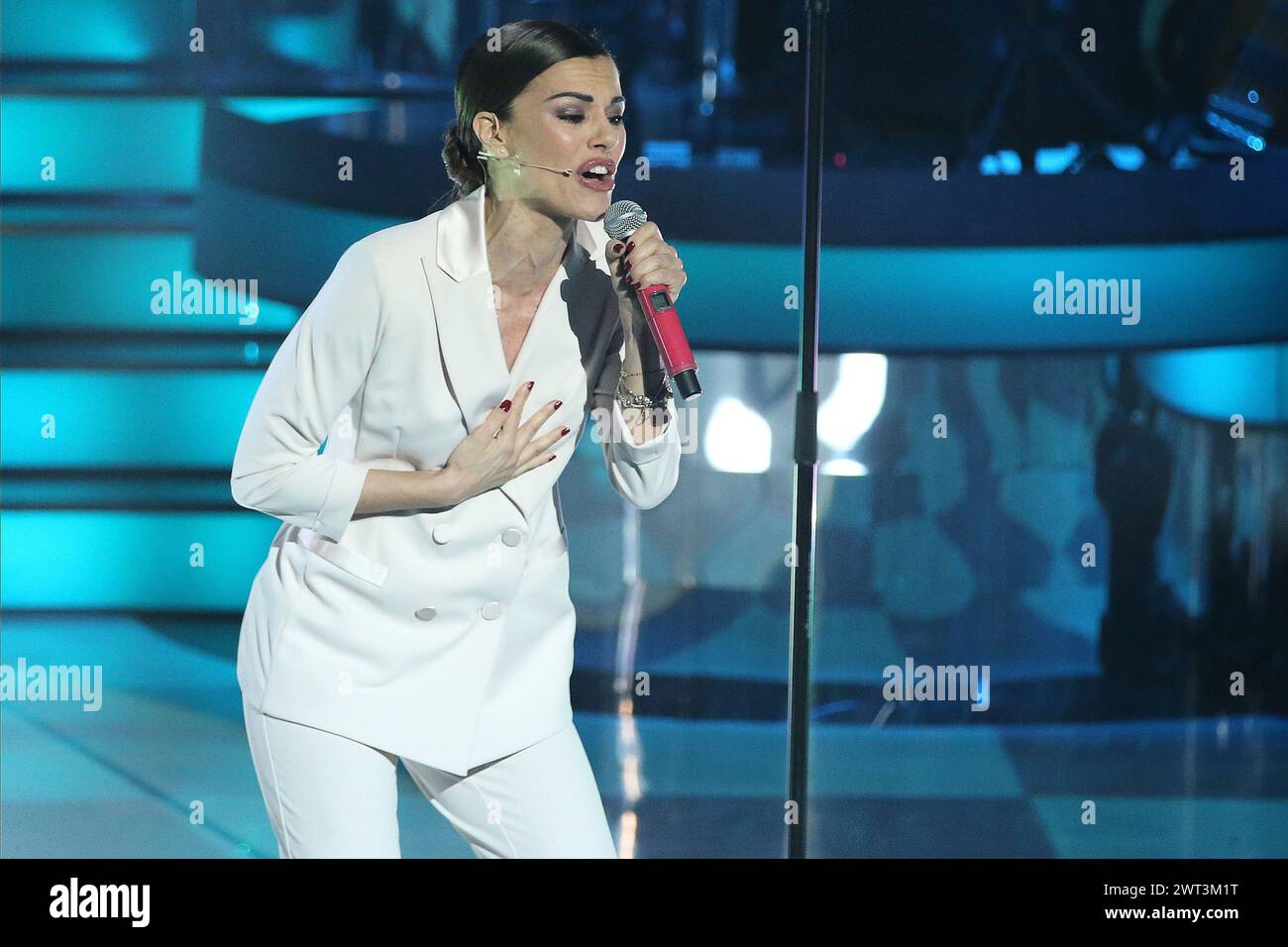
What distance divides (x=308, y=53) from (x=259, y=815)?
81.2 inches

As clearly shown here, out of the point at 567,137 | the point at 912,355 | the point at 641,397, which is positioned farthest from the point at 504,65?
the point at 912,355

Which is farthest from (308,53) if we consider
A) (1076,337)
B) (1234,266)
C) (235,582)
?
(1234,266)

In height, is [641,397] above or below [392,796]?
above

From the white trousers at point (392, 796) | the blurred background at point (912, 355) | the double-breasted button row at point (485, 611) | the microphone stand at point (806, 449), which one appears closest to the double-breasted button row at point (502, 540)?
the double-breasted button row at point (485, 611)

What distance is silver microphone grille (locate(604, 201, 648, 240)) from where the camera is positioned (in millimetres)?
1506

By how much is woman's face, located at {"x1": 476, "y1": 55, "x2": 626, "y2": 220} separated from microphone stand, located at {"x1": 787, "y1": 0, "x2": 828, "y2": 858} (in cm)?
40

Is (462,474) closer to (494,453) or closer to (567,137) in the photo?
(494,453)

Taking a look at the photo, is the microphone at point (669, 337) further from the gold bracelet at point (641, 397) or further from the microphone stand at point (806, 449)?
the microphone stand at point (806, 449)

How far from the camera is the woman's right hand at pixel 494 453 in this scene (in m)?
1.35

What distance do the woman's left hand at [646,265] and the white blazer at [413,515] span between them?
0.21 ft

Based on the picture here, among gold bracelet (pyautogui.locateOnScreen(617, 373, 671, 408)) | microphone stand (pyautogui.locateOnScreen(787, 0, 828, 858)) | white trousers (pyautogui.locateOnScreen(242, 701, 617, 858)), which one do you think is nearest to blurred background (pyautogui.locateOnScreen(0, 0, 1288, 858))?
microphone stand (pyautogui.locateOnScreen(787, 0, 828, 858))

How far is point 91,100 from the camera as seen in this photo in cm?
401

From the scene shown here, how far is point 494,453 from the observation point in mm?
1358

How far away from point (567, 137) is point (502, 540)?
1.36 feet
